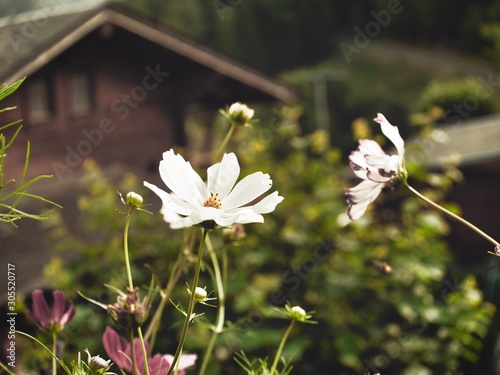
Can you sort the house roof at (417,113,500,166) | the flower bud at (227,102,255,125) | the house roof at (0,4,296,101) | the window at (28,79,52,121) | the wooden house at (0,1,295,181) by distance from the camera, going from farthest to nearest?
the house roof at (417,113,500,166) < the window at (28,79,52,121) < the wooden house at (0,1,295,181) < the house roof at (0,4,296,101) < the flower bud at (227,102,255,125)

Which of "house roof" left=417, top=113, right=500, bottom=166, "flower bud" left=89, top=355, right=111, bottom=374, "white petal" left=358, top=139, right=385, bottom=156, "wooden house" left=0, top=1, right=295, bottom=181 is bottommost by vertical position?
"house roof" left=417, top=113, right=500, bottom=166

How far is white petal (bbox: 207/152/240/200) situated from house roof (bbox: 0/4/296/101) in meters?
3.91

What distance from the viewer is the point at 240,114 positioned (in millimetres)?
617

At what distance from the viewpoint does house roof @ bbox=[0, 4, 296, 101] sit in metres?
4.55

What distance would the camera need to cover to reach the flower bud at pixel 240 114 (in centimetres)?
60

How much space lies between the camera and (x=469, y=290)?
6.29ft

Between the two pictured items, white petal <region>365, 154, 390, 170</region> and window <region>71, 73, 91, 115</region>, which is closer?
white petal <region>365, 154, 390, 170</region>

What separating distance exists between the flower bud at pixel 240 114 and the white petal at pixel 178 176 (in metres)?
0.19

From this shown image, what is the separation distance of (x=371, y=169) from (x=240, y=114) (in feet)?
0.67

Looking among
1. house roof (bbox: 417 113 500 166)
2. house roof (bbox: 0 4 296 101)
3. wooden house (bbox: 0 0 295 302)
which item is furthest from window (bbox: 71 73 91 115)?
house roof (bbox: 417 113 500 166)

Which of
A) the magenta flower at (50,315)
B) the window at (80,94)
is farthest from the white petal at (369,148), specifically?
the window at (80,94)

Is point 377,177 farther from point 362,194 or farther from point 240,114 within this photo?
point 240,114

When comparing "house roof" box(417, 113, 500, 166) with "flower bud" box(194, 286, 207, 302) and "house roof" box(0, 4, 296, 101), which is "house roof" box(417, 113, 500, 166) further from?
"flower bud" box(194, 286, 207, 302)

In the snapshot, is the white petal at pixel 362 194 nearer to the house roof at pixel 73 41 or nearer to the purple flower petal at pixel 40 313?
the purple flower petal at pixel 40 313
